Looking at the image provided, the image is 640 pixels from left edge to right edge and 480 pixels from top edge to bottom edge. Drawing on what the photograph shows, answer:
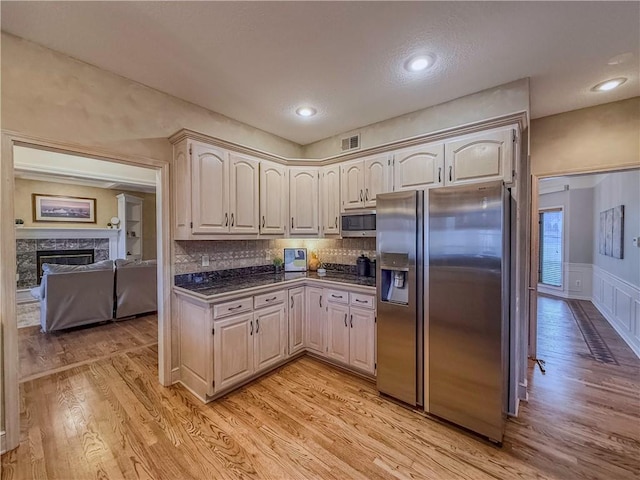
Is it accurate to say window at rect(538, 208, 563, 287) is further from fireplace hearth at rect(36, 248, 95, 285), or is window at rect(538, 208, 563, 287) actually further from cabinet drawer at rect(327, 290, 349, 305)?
fireplace hearth at rect(36, 248, 95, 285)

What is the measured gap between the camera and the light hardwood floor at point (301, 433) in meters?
1.71

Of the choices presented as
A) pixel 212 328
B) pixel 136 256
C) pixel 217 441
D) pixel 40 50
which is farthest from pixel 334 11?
pixel 136 256

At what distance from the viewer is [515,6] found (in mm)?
1594

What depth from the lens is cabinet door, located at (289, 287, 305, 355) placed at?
3051 millimetres

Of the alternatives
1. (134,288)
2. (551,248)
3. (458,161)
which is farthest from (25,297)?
(551,248)

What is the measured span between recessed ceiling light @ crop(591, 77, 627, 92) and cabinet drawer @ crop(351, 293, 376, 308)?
9.36 feet

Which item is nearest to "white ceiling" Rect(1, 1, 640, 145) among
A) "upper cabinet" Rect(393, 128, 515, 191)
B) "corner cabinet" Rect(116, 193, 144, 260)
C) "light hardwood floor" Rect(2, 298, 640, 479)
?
"upper cabinet" Rect(393, 128, 515, 191)

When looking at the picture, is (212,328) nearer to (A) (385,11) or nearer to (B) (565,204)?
(A) (385,11)

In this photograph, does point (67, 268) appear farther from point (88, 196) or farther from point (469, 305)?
point (469, 305)

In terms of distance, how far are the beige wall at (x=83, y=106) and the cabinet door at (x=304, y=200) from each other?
120cm

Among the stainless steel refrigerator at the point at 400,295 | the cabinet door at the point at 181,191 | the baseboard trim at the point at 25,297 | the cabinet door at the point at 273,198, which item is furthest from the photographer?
the baseboard trim at the point at 25,297

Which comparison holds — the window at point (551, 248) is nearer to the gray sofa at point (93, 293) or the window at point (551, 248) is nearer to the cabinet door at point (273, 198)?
the cabinet door at point (273, 198)

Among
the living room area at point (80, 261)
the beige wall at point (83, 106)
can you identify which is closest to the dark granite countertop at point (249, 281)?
the beige wall at point (83, 106)

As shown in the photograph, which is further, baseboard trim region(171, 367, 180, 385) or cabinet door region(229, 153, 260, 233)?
cabinet door region(229, 153, 260, 233)
